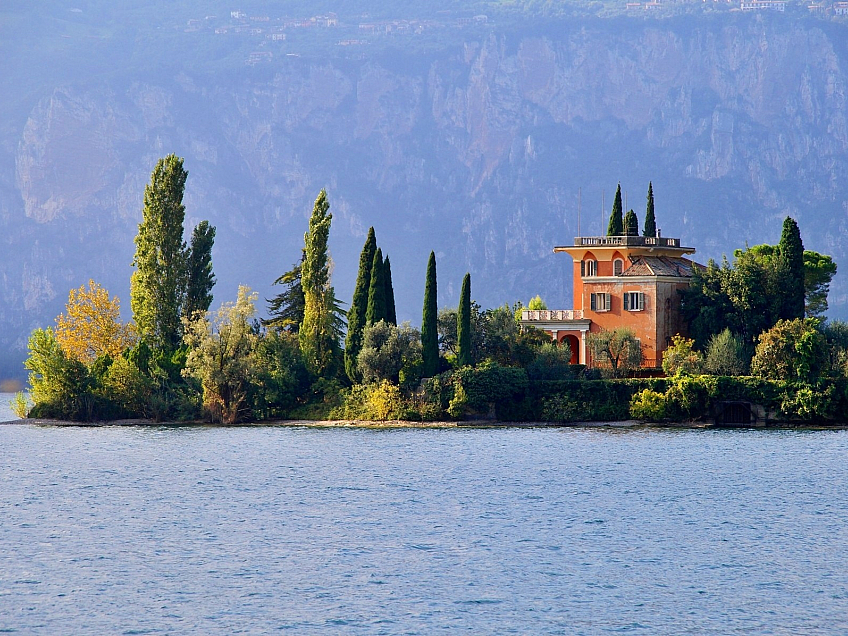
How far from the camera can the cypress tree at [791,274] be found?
61.3 metres

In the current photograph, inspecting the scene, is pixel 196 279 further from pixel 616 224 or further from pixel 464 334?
pixel 616 224

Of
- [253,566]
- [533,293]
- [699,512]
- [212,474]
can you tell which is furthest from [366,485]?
[533,293]

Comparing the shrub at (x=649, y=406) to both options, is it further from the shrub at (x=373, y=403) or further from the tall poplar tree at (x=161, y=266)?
the tall poplar tree at (x=161, y=266)

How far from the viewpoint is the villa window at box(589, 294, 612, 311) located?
219 ft

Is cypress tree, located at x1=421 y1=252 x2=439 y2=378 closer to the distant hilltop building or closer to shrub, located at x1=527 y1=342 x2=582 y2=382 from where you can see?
shrub, located at x1=527 y1=342 x2=582 y2=382

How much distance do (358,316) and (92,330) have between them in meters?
15.8

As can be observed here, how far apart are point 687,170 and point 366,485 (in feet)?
549

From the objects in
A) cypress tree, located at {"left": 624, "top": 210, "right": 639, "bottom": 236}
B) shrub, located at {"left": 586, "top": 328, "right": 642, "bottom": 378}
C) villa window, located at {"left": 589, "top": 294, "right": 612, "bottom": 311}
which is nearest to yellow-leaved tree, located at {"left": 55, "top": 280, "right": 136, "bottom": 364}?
shrub, located at {"left": 586, "top": 328, "right": 642, "bottom": 378}

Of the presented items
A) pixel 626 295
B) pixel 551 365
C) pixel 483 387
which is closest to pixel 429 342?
pixel 483 387

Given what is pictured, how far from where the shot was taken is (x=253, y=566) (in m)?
25.8

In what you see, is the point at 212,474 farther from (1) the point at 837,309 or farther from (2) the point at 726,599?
(1) the point at 837,309

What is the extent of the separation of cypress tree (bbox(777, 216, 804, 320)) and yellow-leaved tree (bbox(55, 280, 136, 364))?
3133 centimetres

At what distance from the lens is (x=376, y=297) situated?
191ft

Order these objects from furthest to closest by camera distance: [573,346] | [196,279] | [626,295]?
[573,346]
[626,295]
[196,279]
